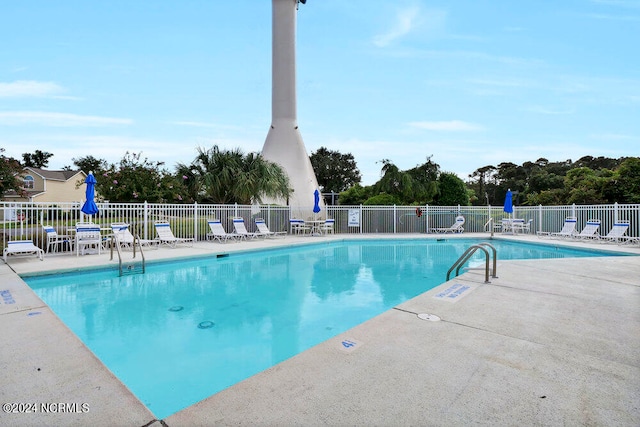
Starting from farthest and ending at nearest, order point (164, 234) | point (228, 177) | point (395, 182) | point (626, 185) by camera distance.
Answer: point (395, 182), point (626, 185), point (228, 177), point (164, 234)

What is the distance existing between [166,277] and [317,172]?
35.3 m

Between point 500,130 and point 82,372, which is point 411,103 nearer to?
point 500,130

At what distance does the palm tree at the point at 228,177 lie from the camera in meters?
15.4

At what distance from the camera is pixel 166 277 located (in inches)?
279

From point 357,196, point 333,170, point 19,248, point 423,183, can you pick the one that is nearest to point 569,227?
point 423,183

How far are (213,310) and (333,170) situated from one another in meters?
37.8

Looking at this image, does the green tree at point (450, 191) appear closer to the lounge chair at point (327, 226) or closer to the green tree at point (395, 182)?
the green tree at point (395, 182)

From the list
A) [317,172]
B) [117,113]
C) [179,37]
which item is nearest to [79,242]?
[179,37]

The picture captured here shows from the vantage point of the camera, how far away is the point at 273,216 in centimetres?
1605

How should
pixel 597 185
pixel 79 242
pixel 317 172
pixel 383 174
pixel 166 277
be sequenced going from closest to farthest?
pixel 166 277 → pixel 79 242 → pixel 597 185 → pixel 383 174 → pixel 317 172

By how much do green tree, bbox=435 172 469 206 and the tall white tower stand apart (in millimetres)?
8644

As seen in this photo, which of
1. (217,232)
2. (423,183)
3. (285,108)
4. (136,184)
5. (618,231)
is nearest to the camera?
(618,231)

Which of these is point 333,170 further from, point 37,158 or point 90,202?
point 37,158

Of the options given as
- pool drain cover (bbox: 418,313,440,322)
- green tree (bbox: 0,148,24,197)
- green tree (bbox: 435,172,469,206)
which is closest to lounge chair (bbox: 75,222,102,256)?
green tree (bbox: 0,148,24,197)
